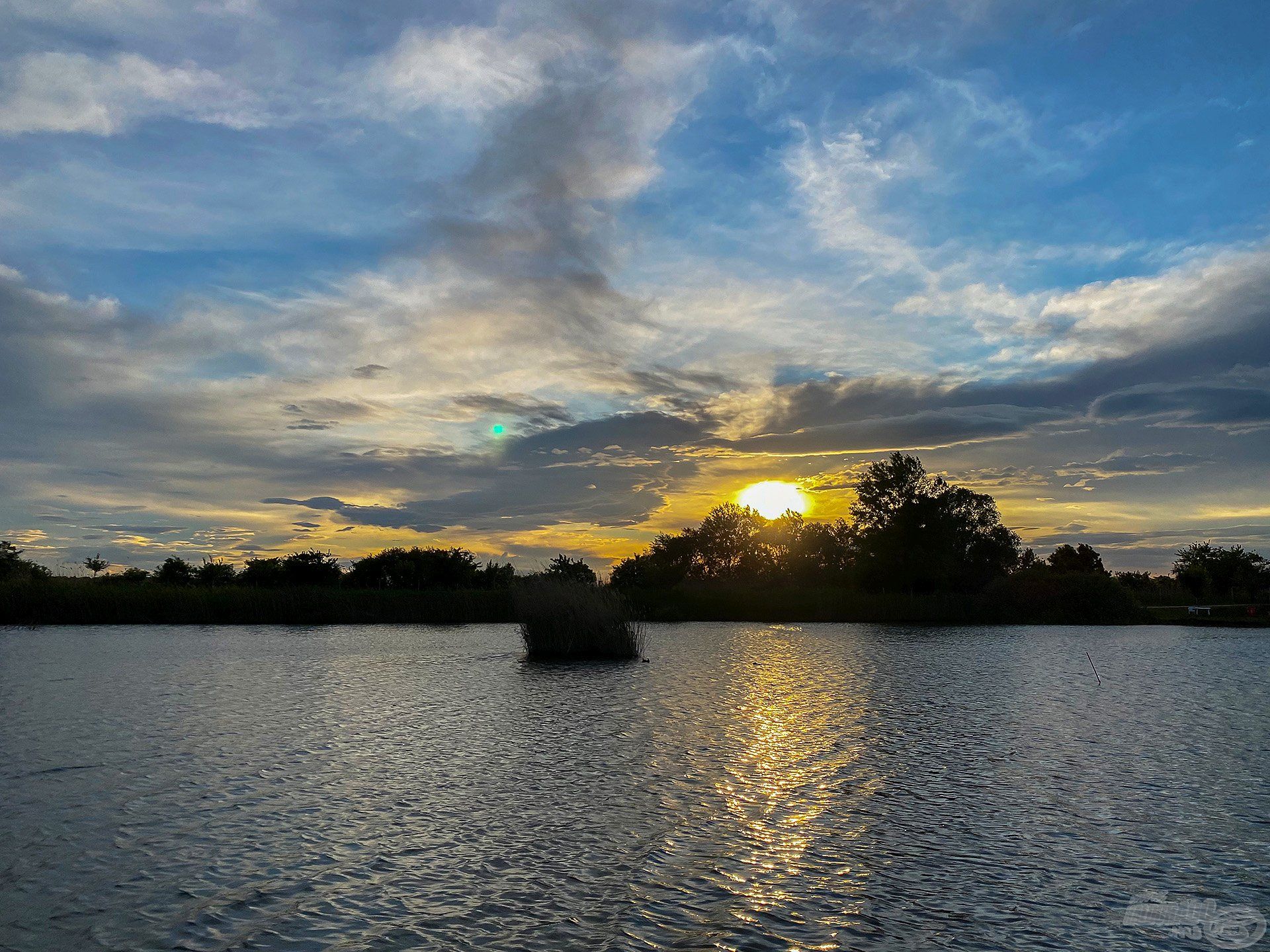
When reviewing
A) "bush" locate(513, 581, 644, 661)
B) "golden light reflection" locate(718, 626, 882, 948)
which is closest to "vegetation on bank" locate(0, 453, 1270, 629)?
"bush" locate(513, 581, 644, 661)

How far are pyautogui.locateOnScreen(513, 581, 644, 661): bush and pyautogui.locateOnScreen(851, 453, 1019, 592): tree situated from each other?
199ft

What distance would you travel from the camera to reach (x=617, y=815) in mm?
11305

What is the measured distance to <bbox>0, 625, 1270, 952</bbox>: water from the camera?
773 centimetres

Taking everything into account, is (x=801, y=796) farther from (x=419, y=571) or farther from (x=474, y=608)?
(x=419, y=571)

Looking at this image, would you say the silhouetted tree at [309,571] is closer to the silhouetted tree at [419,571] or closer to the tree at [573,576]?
the silhouetted tree at [419,571]

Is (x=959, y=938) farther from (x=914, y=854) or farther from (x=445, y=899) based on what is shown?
(x=445, y=899)

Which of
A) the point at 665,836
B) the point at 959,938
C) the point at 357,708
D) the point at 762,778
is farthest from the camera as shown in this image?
the point at 357,708

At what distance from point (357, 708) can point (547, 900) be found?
14.2 metres

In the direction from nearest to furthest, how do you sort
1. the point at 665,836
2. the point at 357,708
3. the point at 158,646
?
the point at 665,836 < the point at 357,708 < the point at 158,646

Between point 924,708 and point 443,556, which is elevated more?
point 443,556

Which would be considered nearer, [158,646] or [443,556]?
[158,646]

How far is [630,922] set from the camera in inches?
302

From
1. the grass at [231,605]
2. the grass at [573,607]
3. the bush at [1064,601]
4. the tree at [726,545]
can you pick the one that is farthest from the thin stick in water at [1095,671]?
the tree at [726,545]

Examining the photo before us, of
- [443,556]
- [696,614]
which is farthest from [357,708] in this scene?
[443,556]
